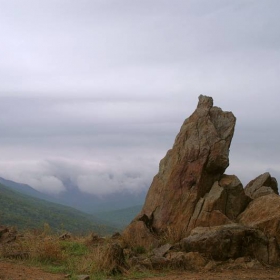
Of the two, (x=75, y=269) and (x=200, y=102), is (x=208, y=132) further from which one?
(x=75, y=269)

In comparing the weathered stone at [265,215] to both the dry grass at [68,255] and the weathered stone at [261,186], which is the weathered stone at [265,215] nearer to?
the weathered stone at [261,186]

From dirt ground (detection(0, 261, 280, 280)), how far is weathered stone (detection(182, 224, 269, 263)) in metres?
0.89

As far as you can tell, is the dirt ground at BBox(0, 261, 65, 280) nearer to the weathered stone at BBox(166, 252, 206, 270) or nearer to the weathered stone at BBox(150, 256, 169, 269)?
the weathered stone at BBox(150, 256, 169, 269)

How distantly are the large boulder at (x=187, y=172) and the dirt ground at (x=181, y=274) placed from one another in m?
4.08

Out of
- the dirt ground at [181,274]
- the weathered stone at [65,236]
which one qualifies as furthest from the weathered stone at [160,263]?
the weathered stone at [65,236]

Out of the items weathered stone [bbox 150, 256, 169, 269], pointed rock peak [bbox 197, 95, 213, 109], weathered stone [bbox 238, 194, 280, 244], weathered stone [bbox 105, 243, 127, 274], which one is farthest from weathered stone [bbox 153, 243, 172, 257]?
pointed rock peak [bbox 197, 95, 213, 109]

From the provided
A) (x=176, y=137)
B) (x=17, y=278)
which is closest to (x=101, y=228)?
(x=176, y=137)

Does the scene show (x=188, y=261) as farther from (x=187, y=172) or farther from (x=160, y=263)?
(x=187, y=172)

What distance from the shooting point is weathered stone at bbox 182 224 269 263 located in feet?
50.2

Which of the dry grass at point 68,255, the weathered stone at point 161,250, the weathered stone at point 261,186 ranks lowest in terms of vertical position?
the dry grass at point 68,255

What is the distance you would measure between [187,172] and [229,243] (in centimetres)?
517

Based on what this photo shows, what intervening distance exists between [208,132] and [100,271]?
30.0ft

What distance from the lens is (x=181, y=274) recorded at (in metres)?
14.1

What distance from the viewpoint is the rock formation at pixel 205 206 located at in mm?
15562
